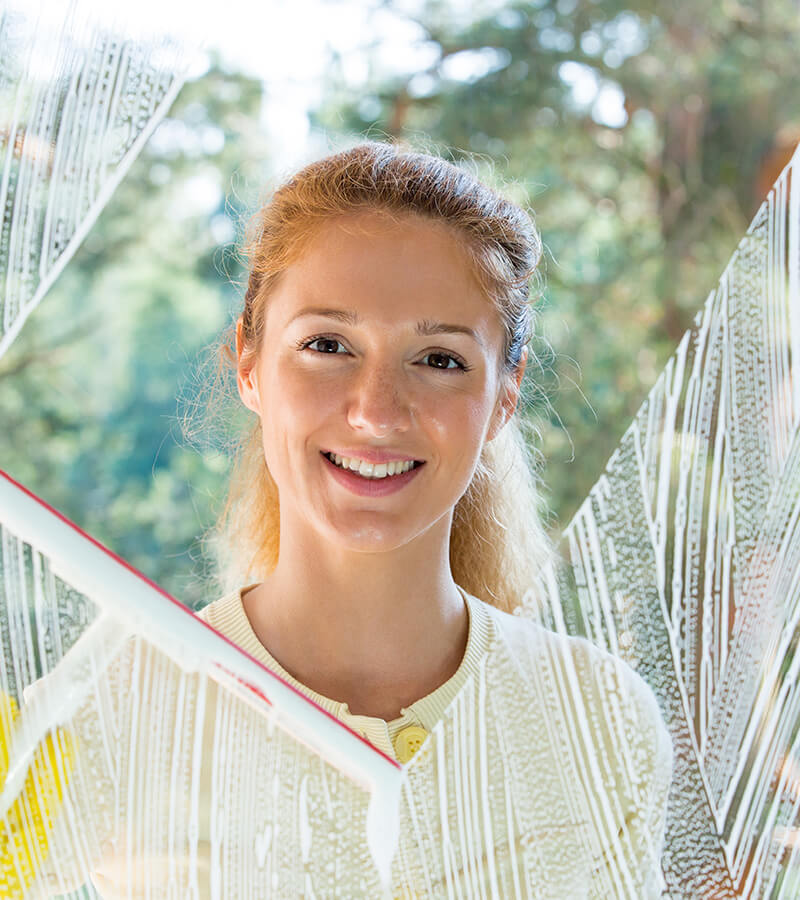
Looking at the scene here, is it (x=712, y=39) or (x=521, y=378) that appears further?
(x=712, y=39)

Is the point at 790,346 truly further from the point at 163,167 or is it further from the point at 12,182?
the point at 163,167

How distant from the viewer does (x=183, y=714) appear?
0.31m

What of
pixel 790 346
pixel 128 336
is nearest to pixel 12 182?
pixel 790 346

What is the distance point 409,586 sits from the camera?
1.45 ft

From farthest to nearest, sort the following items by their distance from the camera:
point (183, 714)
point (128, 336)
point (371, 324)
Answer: point (128, 336)
point (371, 324)
point (183, 714)

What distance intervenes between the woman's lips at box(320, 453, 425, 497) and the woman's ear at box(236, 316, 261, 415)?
0.28 feet

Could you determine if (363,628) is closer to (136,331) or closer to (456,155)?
(456,155)

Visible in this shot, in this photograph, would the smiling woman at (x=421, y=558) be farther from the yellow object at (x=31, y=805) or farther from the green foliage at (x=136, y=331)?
the green foliage at (x=136, y=331)

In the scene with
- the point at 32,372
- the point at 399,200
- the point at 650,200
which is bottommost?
the point at 399,200

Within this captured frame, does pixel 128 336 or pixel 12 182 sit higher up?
pixel 128 336

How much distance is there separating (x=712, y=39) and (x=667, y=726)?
1.80m

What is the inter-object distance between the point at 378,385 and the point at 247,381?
0.12 m

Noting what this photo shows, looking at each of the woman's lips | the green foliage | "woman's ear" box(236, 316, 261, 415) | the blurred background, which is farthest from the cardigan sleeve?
the green foliage

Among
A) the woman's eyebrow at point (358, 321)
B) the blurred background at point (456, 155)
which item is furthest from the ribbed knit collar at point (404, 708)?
the blurred background at point (456, 155)
